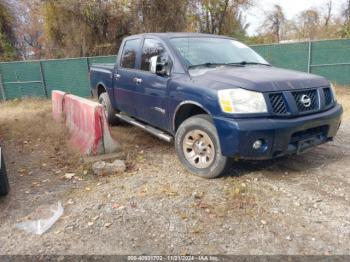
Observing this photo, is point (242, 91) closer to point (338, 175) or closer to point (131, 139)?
point (338, 175)

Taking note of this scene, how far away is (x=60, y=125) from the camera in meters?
6.89

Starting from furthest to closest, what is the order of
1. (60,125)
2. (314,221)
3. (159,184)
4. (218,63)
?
(60,125)
(218,63)
(159,184)
(314,221)

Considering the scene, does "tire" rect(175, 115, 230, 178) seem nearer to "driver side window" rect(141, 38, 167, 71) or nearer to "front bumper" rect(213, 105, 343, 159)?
"front bumper" rect(213, 105, 343, 159)

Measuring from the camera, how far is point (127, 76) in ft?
18.6

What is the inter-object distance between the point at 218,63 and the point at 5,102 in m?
11.2

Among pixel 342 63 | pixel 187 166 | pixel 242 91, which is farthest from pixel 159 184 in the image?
pixel 342 63

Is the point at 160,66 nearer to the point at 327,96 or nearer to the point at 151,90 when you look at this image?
the point at 151,90

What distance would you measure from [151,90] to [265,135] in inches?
80.0

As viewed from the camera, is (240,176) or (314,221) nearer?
(314,221)

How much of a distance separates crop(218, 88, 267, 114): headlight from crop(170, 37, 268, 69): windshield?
1004mm

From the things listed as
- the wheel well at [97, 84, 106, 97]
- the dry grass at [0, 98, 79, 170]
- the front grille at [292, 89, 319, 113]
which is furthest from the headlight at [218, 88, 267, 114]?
the wheel well at [97, 84, 106, 97]

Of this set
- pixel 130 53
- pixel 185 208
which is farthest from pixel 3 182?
pixel 130 53

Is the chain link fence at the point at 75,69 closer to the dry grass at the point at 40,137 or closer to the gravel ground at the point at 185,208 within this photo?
the dry grass at the point at 40,137

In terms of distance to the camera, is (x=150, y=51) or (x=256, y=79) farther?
(x=150, y=51)
